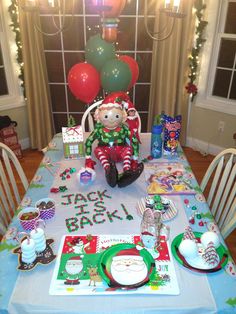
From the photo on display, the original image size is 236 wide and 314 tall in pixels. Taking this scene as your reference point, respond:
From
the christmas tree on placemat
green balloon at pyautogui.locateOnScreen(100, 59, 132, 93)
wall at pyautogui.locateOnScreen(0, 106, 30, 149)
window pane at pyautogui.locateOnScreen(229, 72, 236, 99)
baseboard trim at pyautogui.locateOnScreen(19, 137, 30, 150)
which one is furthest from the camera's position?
baseboard trim at pyautogui.locateOnScreen(19, 137, 30, 150)

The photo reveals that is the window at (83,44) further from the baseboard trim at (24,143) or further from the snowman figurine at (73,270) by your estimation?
the snowman figurine at (73,270)

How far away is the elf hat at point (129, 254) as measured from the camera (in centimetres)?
124

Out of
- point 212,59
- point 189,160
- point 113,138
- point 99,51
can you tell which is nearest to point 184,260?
point 113,138

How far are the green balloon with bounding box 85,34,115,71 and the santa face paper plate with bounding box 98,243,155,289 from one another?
4.81ft

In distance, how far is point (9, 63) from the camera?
11.5 ft

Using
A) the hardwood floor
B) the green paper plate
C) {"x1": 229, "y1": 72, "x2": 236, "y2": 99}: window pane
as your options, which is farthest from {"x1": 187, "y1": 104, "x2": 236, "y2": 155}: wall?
the green paper plate

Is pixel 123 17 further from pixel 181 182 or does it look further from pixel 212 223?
pixel 212 223

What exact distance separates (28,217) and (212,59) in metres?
2.94

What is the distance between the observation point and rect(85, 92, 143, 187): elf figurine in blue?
72.7 inches

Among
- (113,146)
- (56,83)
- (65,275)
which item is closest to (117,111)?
(113,146)

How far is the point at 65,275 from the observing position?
46.2 inches

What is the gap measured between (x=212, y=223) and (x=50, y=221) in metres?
0.79

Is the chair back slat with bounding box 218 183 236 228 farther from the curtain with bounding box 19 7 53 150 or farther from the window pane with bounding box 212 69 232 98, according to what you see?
the curtain with bounding box 19 7 53 150

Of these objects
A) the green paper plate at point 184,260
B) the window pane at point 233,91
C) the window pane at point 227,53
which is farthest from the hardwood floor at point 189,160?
the green paper plate at point 184,260
